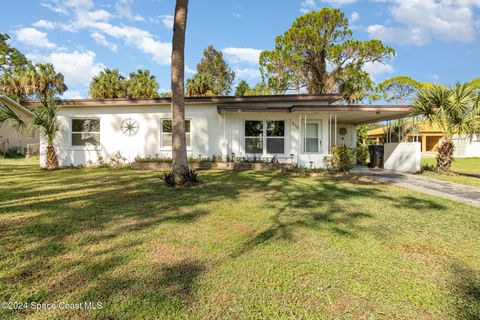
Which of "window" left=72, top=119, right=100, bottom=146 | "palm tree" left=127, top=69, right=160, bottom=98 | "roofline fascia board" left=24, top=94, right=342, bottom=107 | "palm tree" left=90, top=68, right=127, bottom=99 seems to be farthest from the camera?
"palm tree" left=127, top=69, right=160, bottom=98

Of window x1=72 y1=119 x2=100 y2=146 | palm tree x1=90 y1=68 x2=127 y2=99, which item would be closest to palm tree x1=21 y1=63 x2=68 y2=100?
palm tree x1=90 y1=68 x2=127 y2=99

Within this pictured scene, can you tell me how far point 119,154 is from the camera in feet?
45.5

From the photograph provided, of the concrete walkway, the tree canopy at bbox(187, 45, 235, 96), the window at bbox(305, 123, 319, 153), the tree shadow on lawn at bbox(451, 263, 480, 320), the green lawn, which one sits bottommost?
the tree shadow on lawn at bbox(451, 263, 480, 320)

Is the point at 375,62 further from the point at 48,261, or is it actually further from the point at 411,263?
the point at 48,261

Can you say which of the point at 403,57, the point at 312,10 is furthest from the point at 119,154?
the point at 403,57

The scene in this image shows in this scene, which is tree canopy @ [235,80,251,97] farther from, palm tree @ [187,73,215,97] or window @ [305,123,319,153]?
window @ [305,123,319,153]

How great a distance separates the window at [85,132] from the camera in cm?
1399

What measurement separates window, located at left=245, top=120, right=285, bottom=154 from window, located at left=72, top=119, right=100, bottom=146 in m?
7.61

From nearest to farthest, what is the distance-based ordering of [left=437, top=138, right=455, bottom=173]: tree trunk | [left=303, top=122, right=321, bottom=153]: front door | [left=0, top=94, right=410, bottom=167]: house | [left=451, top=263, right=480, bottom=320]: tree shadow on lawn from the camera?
1. [left=451, top=263, right=480, bottom=320]: tree shadow on lawn
2. [left=437, top=138, right=455, bottom=173]: tree trunk
3. [left=0, top=94, right=410, bottom=167]: house
4. [left=303, top=122, right=321, bottom=153]: front door

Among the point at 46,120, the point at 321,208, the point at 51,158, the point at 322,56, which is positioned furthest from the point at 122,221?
the point at 322,56

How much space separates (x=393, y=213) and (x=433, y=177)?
22.3 ft

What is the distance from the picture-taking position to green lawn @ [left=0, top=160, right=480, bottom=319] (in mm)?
2434

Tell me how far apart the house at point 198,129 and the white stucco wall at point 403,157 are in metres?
1.55

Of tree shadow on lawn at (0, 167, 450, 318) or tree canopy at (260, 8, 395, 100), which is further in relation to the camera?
tree canopy at (260, 8, 395, 100)
